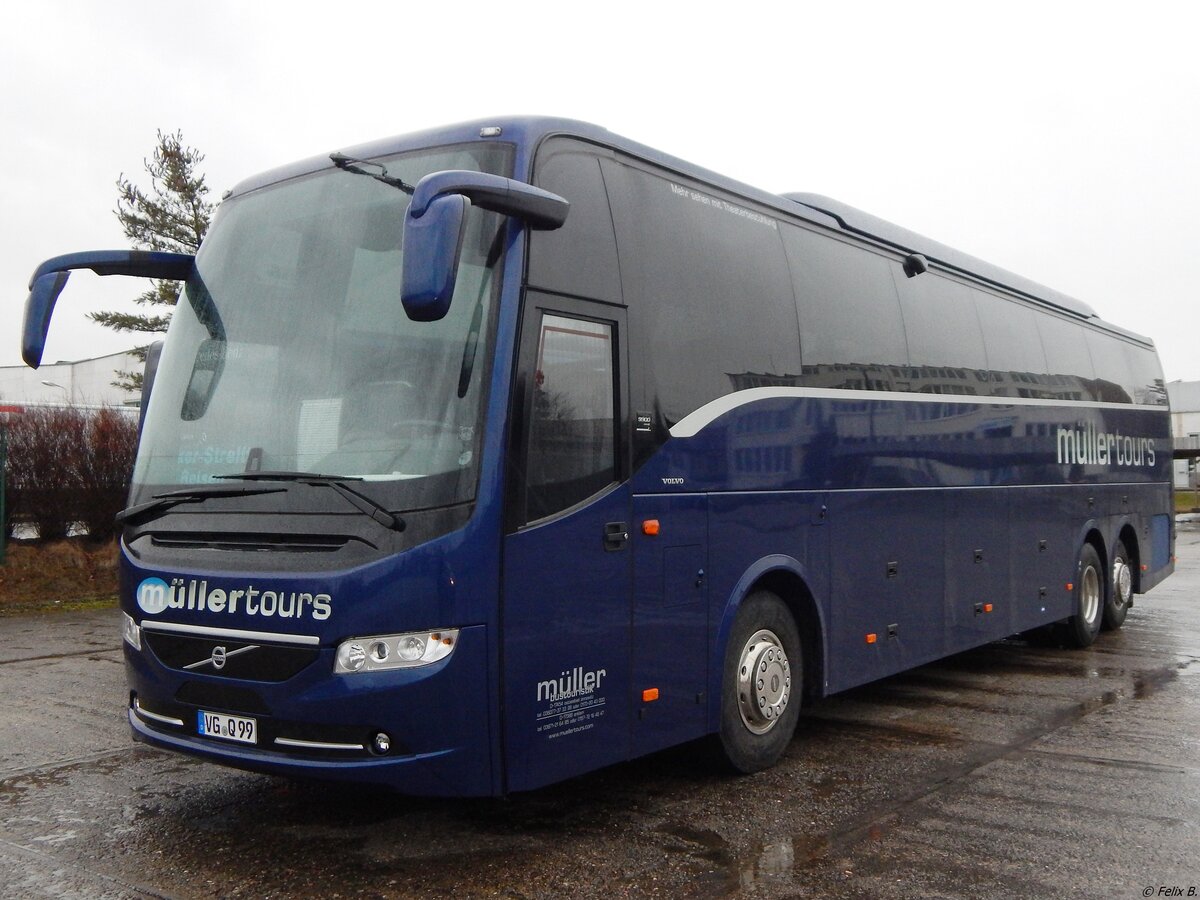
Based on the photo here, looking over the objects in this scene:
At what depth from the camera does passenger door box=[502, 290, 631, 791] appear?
4.99m

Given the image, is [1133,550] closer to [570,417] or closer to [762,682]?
[762,682]

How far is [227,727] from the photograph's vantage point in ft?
16.4

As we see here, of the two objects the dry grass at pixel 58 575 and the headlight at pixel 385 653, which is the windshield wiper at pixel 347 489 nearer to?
the headlight at pixel 385 653

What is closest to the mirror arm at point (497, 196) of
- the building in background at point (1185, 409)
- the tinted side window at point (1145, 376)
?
the tinted side window at point (1145, 376)

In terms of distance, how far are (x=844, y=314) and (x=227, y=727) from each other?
4.85 m

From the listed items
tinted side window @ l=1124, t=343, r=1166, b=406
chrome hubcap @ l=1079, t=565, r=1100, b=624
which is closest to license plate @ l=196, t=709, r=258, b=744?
chrome hubcap @ l=1079, t=565, r=1100, b=624

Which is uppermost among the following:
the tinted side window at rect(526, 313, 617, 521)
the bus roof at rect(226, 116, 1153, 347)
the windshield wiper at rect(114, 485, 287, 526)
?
the bus roof at rect(226, 116, 1153, 347)

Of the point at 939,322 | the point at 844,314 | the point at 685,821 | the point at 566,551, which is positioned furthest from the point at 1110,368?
the point at 566,551

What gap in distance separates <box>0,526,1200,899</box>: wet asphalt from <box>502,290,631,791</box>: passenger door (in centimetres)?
55

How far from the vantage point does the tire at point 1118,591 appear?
12719 mm

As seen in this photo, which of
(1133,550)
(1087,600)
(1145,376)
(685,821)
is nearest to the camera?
(685,821)

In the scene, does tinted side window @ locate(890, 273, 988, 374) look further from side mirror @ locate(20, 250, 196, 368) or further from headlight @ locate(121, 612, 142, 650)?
headlight @ locate(121, 612, 142, 650)

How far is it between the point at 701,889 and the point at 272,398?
113 inches

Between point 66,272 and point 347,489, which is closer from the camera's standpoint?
point 347,489
